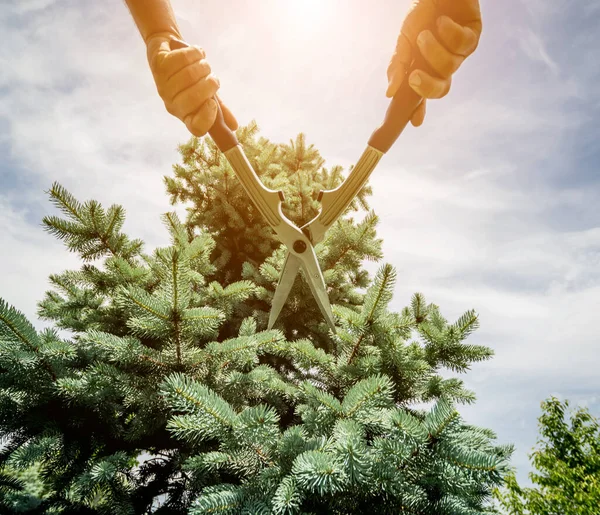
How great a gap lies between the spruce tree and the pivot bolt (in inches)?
15.3

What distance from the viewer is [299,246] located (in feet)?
6.80

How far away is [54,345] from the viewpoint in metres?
1.50

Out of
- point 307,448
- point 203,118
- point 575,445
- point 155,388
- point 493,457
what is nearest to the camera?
point 493,457

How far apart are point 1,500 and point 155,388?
1.02 m

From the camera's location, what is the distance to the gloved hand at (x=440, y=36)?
173cm

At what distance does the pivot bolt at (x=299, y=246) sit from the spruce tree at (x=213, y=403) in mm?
389

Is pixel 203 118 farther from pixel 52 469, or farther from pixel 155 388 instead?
pixel 52 469

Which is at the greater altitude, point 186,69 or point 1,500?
point 186,69

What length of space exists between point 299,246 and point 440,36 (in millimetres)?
1206

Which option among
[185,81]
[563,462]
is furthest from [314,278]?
[563,462]

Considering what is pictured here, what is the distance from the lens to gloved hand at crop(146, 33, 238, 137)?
173 centimetres

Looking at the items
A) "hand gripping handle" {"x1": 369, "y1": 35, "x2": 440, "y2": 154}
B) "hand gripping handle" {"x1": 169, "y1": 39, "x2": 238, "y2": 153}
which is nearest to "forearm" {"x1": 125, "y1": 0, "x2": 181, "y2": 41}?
"hand gripping handle" {"x1": 169, "y1": 39, "x2": 238, "y2": 153}

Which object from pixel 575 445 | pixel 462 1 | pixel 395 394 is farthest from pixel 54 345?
pixel 575 445

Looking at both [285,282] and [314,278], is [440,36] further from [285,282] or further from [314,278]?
[285,282]
